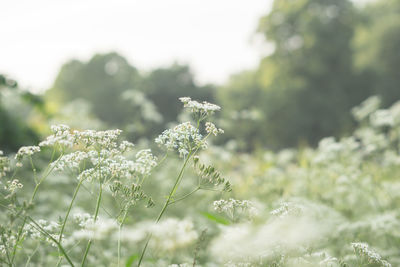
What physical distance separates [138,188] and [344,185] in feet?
14.7

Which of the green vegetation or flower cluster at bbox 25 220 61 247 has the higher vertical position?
the green vegetation

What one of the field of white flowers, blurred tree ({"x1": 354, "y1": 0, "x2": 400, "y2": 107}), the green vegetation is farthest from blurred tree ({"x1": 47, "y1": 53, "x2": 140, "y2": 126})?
the field of white flowers

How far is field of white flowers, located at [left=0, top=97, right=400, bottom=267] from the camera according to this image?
2.30 meters

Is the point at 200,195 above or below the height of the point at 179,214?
above

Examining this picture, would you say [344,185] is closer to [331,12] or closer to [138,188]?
[138,188]

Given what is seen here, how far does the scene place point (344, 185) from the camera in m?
5.82

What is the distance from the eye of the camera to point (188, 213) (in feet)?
22.6

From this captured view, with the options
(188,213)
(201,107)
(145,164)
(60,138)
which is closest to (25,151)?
(60,138)

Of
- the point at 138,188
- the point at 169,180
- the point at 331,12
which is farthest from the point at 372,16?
the point at 138,188

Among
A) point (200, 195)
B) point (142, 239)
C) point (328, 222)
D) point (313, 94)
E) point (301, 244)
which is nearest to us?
point (301, 244)

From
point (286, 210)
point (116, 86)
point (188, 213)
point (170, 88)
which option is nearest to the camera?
point (286, 210)

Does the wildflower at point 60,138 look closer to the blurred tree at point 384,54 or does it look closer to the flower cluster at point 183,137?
the flower cluster at point 183,137

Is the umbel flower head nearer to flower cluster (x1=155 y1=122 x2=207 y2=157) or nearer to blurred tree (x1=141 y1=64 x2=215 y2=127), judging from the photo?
flower cluster (x1=155 y1=122 x2=207 y2=157)

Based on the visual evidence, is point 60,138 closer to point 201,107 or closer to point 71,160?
point 71,160
